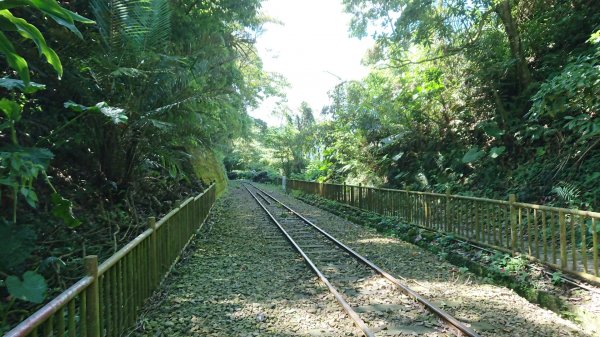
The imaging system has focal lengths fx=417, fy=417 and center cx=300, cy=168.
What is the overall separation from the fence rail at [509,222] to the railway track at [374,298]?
195cm

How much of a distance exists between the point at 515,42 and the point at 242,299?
9.65m

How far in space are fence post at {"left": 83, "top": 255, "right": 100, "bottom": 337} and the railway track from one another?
7.88 feet

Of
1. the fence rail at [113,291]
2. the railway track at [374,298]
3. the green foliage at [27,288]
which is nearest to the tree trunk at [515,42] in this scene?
the railway track at [374,298]

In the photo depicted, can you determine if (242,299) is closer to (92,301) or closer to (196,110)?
(92,301)

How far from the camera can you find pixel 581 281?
5.01m

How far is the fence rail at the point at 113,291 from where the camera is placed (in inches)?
102

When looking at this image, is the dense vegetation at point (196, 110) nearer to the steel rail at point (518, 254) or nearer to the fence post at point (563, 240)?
the steel rail at point (518, 254)

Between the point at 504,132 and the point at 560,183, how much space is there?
10.4 ft

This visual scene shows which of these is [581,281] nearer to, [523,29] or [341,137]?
[523,29]

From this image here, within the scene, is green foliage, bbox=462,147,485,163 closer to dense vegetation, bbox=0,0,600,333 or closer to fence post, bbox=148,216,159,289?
dense vegetation, bbox=0,0,600,333

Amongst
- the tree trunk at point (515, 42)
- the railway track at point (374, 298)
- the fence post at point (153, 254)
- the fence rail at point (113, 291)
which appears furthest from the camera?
the tree trunk at point (515, 42)

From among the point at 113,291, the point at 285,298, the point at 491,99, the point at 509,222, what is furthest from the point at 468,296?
the point at 491,99

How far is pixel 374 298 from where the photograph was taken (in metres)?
5.34

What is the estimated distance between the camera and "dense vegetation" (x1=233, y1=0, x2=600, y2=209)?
27.8 feet
